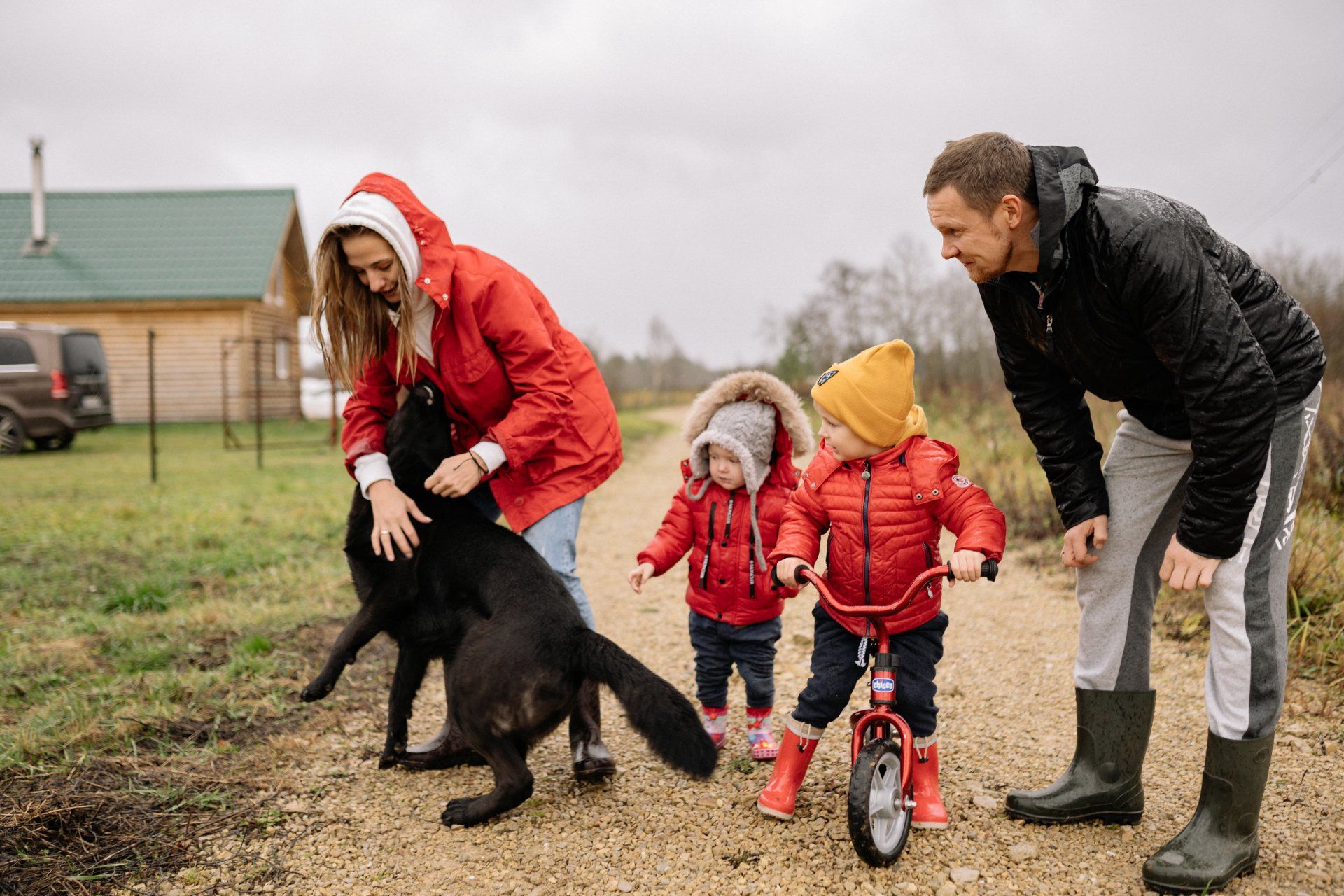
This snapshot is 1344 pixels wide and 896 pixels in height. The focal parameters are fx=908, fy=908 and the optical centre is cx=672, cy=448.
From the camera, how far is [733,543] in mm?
3639

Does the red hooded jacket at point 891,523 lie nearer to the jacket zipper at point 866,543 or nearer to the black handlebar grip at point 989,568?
the jacket zipper at point 866,543

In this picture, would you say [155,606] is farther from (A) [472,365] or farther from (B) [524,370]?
(B) [524,370]

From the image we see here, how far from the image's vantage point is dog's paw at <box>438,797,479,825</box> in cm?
307

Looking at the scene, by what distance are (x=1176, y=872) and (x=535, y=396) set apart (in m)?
2.47

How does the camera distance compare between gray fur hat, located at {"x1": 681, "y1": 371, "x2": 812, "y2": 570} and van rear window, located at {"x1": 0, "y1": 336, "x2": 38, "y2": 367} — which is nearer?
gray fur hat, located at {"x1": 681, "y1": 371, "x2": 812, "y2": 570}

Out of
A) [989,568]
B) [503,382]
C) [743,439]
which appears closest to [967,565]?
[989,568]

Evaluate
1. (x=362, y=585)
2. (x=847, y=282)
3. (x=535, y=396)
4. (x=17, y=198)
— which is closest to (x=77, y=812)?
(x=362, y=585)

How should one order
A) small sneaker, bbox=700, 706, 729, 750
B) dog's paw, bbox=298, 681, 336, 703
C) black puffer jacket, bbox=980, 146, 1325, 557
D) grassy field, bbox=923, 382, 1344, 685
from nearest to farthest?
1. black puffer jacket, bbox=980, 146, 1325, 557
2. dog's paw, bbox=298, 681, 336, 703
3. small sneaker, bbox=700, 706, 729, 750
4. grassy field, bbox=923, 382, 1344, 685

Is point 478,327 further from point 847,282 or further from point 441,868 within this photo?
point 847,282

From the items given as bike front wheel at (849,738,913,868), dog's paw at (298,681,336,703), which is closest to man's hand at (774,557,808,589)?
bike front wheel at (849,738,913,868)

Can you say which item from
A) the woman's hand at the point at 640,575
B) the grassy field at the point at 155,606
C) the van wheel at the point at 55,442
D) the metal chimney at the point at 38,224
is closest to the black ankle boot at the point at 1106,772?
the woman's hand at the point at 640,575

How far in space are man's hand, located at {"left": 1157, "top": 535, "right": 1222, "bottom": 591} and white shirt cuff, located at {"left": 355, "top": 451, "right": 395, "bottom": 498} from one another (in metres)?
2.60

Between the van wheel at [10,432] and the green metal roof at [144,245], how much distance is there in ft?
28.5

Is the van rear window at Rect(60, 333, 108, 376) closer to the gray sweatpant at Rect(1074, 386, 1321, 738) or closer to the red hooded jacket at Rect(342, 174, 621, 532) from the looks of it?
the red hooded jacket at Rect(342, 174, 621, 532)
